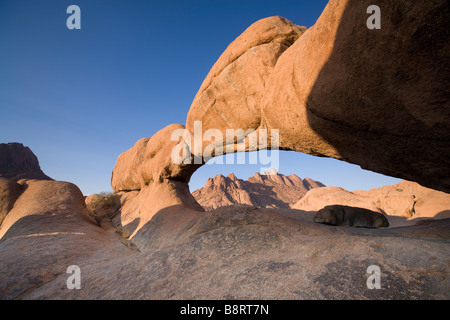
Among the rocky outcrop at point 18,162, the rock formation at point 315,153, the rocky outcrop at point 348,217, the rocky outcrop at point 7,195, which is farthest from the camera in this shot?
the rocky outcrop at point 18,162

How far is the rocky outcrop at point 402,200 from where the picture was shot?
13.4 m

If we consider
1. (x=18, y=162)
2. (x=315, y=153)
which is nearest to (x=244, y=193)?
(x=315, y=153)

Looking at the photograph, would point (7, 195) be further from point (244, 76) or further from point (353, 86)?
point (353, 86)

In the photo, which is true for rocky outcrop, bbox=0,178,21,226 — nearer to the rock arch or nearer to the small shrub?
the small shrub

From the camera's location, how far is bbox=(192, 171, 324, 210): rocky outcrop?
140 ft

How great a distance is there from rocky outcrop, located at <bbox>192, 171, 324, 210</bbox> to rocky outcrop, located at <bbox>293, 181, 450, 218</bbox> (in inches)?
785

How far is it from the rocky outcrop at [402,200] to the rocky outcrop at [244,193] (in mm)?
19930

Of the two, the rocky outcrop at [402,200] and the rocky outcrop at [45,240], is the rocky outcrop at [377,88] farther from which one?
the rocky outcrop at [402,200]

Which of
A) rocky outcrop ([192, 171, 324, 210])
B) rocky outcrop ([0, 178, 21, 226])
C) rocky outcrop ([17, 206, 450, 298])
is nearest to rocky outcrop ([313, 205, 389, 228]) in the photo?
rocky outcrop ([17, 206, 450, 298])

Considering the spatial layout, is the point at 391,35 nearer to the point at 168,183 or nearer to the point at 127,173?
the point at 168,183

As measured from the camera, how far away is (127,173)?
1437 cm

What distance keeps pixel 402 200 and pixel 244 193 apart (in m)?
31.3

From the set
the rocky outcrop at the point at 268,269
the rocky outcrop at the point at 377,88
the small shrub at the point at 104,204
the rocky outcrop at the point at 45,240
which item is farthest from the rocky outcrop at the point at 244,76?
the small shrub at the point at 104,204
